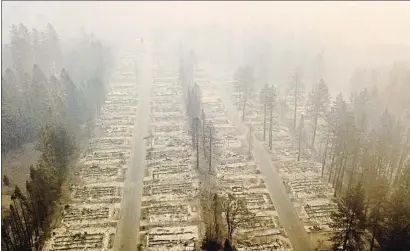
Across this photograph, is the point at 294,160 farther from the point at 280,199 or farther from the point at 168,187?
the point at 168,187

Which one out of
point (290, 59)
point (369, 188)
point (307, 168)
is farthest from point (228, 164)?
point (290, 59)

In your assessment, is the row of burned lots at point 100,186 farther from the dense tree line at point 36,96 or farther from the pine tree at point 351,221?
the pine tree at point 351,221

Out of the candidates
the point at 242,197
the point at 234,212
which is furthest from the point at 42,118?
the point at 234,212

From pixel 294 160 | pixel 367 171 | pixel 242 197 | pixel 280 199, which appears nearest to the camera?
pixel 367 171

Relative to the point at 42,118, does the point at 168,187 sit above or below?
below

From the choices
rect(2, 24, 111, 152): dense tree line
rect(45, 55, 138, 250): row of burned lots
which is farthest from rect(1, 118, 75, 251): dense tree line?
rect(2, 24, 111, 152): dense tree line

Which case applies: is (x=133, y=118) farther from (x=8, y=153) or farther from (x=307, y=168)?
(x=307, y=168)
